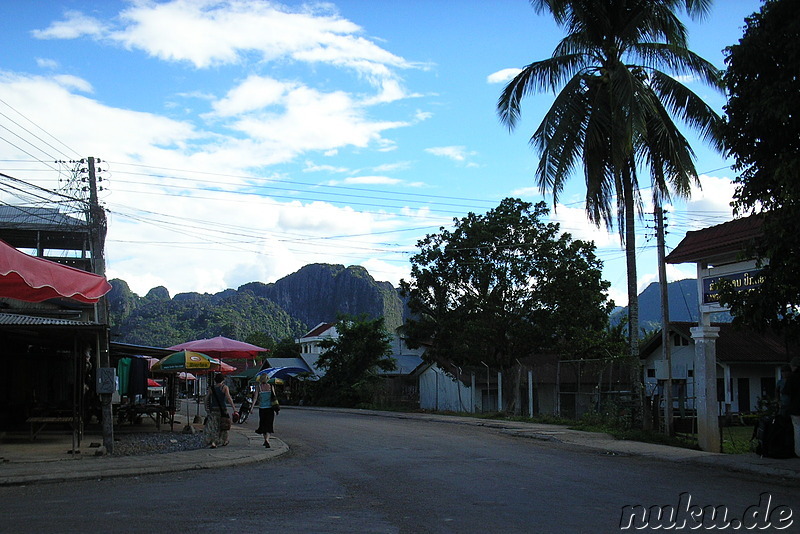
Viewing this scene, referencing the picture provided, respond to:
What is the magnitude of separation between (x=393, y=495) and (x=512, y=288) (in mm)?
26646

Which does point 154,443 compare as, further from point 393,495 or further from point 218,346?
point 393,495

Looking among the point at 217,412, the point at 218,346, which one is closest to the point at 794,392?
Answer: the point at 217,412

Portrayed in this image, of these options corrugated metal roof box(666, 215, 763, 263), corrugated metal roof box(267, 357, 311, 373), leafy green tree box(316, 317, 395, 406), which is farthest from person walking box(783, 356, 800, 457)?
corrugated metal roof box(267, 357, 311, 373)

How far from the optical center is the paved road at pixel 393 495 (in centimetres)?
755

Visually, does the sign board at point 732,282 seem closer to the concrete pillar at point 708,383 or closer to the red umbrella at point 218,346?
the concrete pillar at point 708,383

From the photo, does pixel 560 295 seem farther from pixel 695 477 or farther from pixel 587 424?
pixel 695 477

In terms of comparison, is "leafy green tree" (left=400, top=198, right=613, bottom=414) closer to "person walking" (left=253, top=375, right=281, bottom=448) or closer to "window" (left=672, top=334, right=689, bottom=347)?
"window" (left=672, top=334, right=689, bottom=347)

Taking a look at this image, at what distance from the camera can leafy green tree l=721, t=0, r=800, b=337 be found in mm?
10508

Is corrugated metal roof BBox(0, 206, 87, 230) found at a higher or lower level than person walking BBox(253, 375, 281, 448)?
higher

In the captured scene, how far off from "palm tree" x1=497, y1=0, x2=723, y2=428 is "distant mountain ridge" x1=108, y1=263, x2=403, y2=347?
7336 cm

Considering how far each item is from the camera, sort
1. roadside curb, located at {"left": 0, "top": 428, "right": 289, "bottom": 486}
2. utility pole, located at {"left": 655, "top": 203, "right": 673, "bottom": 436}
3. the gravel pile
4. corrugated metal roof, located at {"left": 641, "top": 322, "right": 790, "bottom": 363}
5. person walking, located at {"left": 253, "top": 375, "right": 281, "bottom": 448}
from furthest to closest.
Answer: corrugated metal roof, located at {"left": 641, "top": 322, "right": 790, "bottom": 363} → utility pole, located at {"left": 655, "top": 203, "right": 673, "bottom": 436} → person walking, located at {"left": 253, "top": 375, "right": 281, "bottom": 448} → the gravel pile → roadside curb, located at {"left": 0, "top": 428, "right": 289, "bottom": 486}

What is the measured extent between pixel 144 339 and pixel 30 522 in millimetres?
93521

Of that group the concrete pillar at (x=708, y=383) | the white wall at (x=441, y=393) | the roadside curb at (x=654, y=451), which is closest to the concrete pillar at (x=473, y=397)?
the white wall at (x=441, y=393)

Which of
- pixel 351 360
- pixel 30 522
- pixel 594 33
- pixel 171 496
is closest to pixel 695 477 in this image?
pixel 171 496
